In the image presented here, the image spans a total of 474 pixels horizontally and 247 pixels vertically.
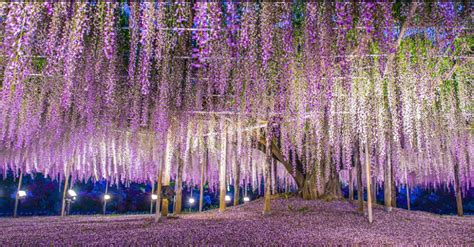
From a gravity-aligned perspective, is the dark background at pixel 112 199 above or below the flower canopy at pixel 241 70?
below

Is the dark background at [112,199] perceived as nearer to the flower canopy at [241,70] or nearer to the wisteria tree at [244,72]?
the wisteria tree at [244,72]

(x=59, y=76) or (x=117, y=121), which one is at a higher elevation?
(x=59, y=76)

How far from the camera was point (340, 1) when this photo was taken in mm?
3533

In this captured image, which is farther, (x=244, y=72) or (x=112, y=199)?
(x=112, y=199)

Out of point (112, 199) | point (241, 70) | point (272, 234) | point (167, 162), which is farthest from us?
point (112, 199)

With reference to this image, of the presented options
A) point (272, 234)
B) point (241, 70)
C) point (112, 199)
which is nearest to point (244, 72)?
point (241, 70)

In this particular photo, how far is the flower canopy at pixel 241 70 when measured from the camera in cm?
366

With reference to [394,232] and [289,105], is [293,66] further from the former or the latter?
[394,232]

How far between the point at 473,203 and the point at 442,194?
154 centimetres

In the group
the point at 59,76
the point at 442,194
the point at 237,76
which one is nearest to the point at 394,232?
the point at 237,76

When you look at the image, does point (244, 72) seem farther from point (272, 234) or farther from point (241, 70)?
point (272, 234)

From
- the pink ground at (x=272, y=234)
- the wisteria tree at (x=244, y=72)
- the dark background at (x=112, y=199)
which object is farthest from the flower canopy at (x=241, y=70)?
the dark background at (x=112, y=199)

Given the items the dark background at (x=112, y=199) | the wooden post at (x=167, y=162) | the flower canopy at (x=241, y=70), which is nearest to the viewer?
the flower canopy at (x=241, y=70)

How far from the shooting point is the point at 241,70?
5418 millimetres
